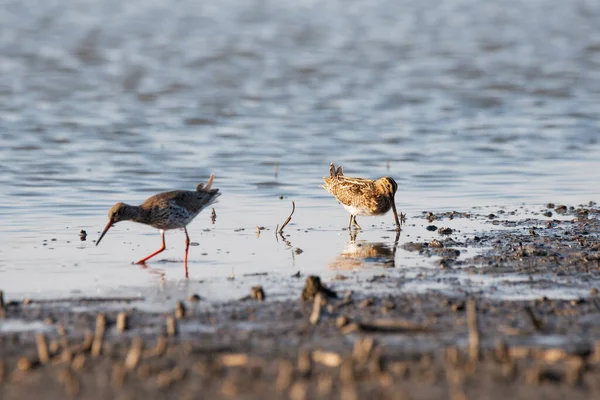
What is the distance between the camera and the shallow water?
11.3 m

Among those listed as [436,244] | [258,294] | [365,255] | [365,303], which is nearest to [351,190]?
[365,255]

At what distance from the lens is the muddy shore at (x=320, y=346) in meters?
6.38

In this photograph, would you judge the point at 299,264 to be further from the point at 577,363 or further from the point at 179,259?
the point at 577,363

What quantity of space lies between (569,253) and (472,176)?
622 centimetres

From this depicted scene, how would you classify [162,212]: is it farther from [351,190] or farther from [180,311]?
[180,311]

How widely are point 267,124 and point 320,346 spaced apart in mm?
14471

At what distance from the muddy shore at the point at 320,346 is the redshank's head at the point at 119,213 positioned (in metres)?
2.48

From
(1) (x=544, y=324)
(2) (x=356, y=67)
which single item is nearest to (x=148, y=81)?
(2) (x=356, y=67)

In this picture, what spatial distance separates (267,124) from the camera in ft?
70.6

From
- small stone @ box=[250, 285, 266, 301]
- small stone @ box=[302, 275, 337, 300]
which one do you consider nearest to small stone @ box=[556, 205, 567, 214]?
small stone @ box=[302, 275, 337, 300]

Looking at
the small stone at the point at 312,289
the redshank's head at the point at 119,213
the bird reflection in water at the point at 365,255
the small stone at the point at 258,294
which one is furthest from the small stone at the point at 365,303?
the redshank's head at the point at 119,213

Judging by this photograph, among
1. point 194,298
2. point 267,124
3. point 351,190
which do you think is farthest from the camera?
point 267,124

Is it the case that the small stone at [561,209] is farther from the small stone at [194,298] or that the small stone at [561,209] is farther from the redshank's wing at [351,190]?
the small stone at [194,298]

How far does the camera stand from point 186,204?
11750 millimetres
